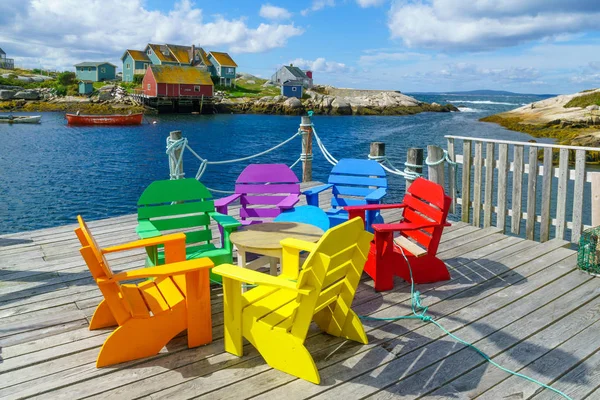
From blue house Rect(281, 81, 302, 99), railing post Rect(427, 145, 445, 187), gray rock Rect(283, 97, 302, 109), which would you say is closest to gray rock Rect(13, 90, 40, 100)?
gray rock Rect(283, 97, 302, 109)

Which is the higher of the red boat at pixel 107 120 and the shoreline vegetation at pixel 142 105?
the shoreline vegetation at pixel 142 105

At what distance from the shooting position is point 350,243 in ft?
9.39

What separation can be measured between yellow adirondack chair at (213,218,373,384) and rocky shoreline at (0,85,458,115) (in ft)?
193

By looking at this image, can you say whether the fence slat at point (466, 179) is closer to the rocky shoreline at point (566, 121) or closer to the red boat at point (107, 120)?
the rocky shoreline at point (566, 121)

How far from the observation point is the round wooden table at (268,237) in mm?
3664

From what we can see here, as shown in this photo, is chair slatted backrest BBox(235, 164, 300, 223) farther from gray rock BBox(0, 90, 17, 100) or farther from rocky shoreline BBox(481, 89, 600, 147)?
gray rock BBox(0, 90, 17, 100)

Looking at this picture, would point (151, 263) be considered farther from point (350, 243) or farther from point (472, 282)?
point (472, 282)

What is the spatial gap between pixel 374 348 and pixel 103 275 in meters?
1.73

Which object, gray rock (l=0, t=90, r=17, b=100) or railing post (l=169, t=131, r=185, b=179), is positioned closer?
railing post (l=169, t=131, r=185, b=179)

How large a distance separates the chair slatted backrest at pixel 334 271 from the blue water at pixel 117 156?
40.4 ft

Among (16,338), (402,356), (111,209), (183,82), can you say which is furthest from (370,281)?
(183,82)

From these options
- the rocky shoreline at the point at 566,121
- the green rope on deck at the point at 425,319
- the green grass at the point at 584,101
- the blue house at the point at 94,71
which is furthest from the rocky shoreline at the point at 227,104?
the green rope on deck at the point at 425,319

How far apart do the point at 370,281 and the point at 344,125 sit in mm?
50339

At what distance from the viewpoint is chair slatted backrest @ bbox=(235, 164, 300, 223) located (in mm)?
5188
